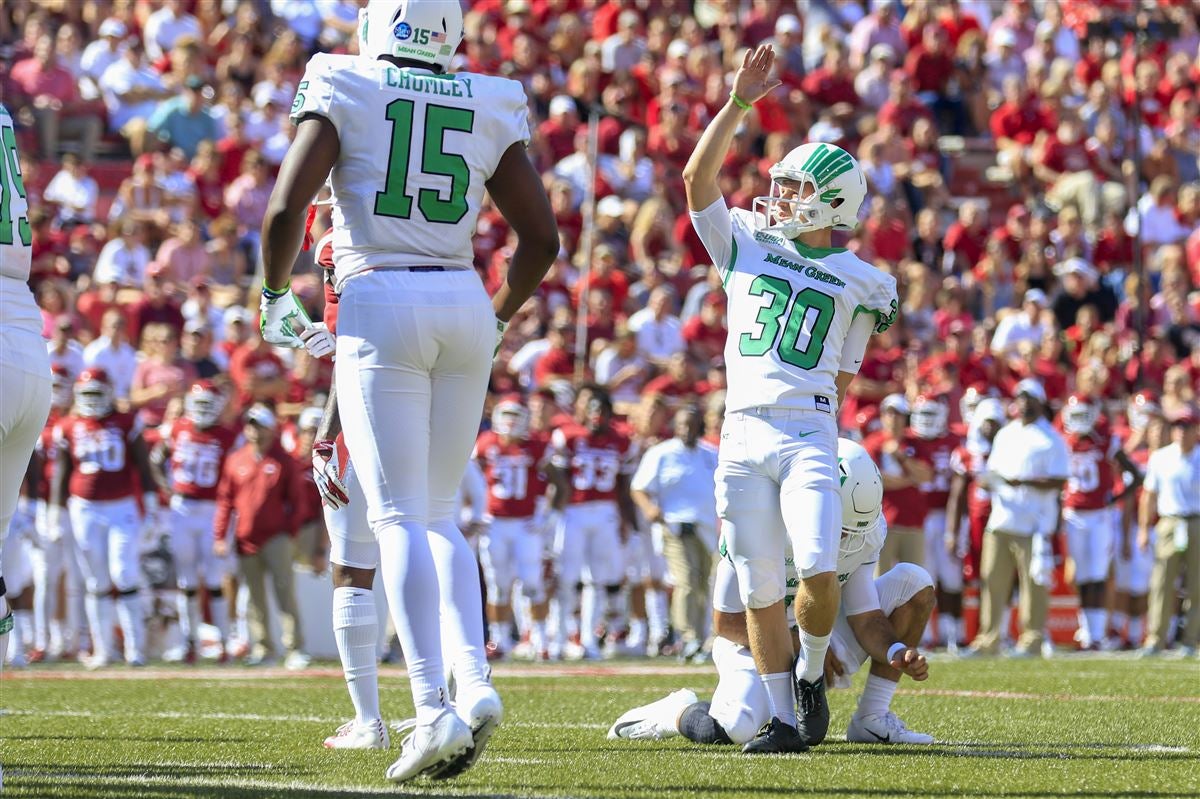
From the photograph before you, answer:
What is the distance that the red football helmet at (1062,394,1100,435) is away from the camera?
51.1ft

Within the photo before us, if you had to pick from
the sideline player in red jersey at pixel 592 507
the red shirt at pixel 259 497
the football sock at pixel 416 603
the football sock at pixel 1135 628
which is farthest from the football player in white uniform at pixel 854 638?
the football sock at pixel 1135 628

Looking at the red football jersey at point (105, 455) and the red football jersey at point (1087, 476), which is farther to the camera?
the red football jersey at point (1087, 476)

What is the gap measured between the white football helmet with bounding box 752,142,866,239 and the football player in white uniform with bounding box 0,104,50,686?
254cm

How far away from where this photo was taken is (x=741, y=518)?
6.41m

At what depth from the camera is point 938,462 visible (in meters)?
15.4

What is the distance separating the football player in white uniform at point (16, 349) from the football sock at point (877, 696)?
9.61ft

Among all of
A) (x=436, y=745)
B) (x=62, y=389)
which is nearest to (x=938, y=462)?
(x=62, y=389)

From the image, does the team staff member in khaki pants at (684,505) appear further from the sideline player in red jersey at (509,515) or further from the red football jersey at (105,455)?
the red football jersey at (105,455)

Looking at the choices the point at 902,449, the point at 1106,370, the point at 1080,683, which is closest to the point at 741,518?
the point at 1080,683

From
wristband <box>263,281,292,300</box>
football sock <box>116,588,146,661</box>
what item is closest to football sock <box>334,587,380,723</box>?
wristband <box>263,281,292,300</box>

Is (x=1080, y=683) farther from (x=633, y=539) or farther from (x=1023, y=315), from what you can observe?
(x=1023, y=315)

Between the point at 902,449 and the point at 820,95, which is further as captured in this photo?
the point at 820,95

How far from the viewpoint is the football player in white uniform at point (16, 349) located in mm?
5094

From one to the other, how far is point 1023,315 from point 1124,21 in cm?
267
